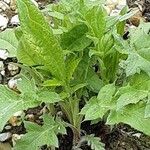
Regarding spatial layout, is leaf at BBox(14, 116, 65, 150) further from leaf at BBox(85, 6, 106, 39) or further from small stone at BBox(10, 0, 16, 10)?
small stone at BBox(10, 0, 16, 10)

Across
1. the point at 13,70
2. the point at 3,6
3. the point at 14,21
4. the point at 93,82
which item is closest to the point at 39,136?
the point at 93,82

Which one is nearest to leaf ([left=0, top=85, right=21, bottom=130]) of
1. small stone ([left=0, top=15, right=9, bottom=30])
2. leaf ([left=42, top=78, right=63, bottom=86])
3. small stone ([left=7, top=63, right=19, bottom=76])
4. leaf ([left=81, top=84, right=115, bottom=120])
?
leaf ([left=42, top=78, right=63, bottom=86])

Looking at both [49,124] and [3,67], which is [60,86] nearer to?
[49,124]

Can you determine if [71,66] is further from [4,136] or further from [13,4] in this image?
[13,4]

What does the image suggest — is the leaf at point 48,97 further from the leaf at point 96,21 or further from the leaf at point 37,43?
the leaf at point 96,21

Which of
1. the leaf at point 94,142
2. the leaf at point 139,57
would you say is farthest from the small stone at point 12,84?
the leaf at point 139,57

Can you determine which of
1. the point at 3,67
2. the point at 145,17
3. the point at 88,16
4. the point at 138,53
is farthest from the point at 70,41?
the point at 145,17
